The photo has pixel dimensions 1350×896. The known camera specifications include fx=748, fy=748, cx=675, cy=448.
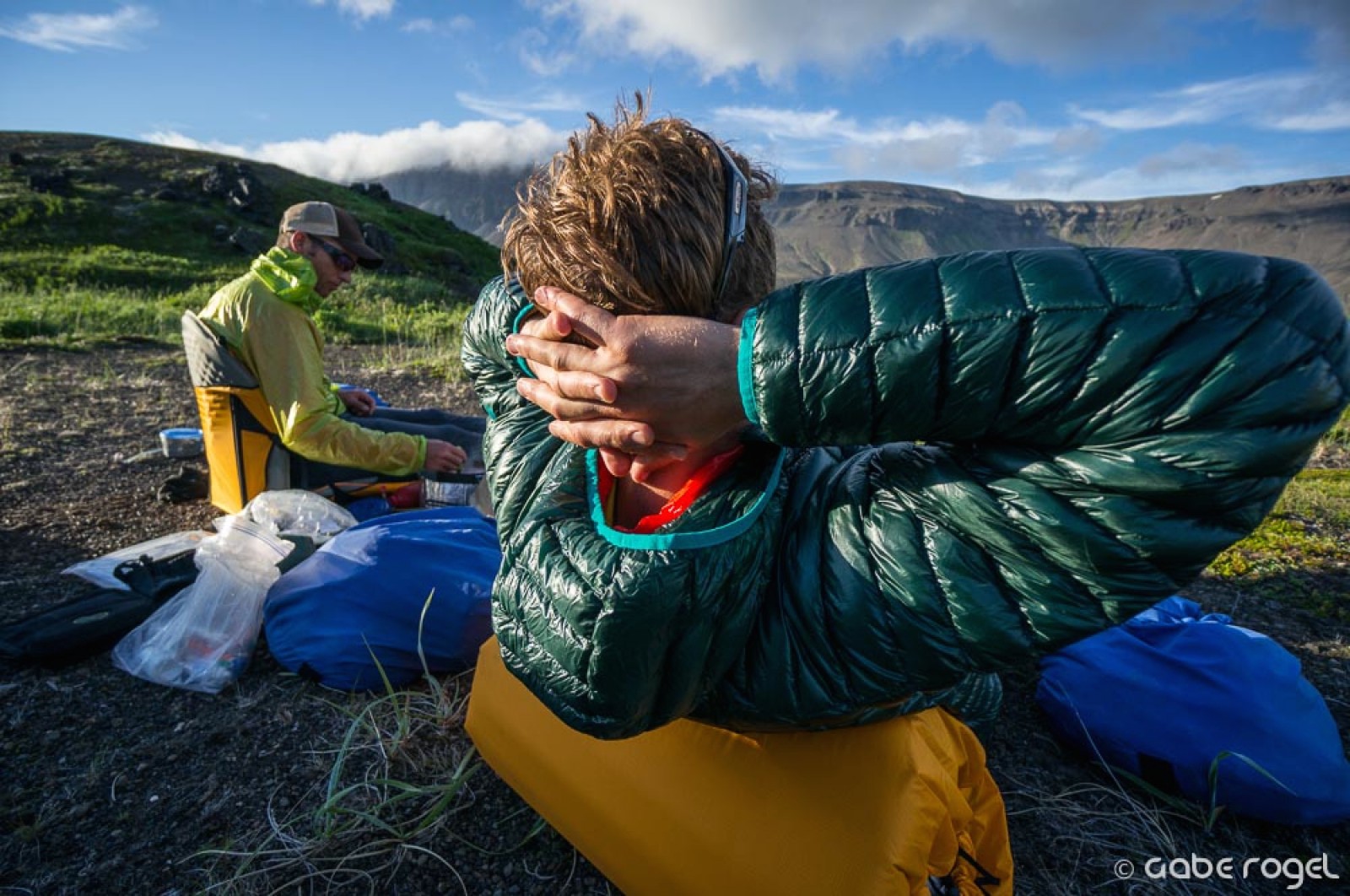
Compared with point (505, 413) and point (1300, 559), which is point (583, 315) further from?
point (1300, 559)

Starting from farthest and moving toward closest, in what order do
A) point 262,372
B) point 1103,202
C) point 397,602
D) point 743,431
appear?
1. point 1103,202
2. point 262,372
3. point 397,602
4. point 743,431

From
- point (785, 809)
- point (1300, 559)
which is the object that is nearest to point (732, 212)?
point (785, 809)

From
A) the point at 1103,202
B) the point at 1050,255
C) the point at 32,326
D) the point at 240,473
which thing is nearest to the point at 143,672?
the point at 240,473

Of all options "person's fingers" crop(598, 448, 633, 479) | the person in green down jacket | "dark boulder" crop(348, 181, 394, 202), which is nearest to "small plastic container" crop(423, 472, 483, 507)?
the person in green down jacket

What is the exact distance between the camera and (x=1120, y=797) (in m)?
2.37

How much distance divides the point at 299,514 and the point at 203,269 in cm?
2853

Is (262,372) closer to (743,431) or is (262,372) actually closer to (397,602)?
(397,602)

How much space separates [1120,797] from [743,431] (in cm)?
189

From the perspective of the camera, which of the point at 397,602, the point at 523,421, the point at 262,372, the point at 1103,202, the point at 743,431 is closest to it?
the point at 743,431

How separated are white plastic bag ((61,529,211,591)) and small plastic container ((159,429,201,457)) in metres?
1.81

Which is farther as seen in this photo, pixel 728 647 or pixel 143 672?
pixel 143 672

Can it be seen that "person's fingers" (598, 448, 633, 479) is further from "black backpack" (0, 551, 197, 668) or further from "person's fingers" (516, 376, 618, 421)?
"black backpack" (0, 551, 197, 668)

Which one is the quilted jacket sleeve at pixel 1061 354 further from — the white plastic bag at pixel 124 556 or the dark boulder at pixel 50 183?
the dark boulder at pixel 50 183

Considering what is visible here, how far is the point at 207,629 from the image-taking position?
3.09 meters
